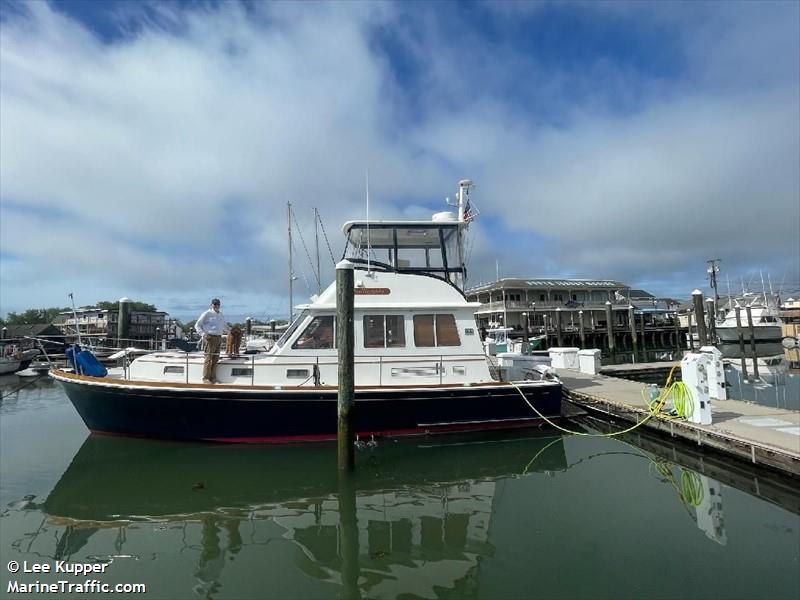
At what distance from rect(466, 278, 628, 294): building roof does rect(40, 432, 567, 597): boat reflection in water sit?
29011 mm

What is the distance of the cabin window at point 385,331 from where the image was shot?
823 cm

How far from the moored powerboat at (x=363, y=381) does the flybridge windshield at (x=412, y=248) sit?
32mm

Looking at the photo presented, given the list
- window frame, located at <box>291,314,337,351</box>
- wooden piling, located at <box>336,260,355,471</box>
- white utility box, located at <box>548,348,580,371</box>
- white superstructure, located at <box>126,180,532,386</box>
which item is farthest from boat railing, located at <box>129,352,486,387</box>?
white utility box, located at <box>548,348,580,371</box>

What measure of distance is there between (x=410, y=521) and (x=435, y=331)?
3.96 m

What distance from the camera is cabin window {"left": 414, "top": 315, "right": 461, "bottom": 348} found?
8320 millimetres

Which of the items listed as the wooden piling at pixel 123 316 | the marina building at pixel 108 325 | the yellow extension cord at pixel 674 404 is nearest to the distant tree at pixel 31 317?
the marina building at pixel 108 325

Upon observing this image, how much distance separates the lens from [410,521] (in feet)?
16.1

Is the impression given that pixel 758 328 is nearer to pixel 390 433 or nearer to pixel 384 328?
pixel 384 328

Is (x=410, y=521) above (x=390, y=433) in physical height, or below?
below

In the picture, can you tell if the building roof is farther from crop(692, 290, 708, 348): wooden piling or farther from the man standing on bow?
the man standing on bow

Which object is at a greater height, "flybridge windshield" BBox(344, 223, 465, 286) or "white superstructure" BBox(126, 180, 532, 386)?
"flybridge windshield" BBox(344, 223, 465, 286)

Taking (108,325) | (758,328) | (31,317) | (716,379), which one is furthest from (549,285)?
(31,317)

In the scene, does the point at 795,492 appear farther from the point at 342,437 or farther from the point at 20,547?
the point at 20,547

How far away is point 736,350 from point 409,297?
30.8 meters
